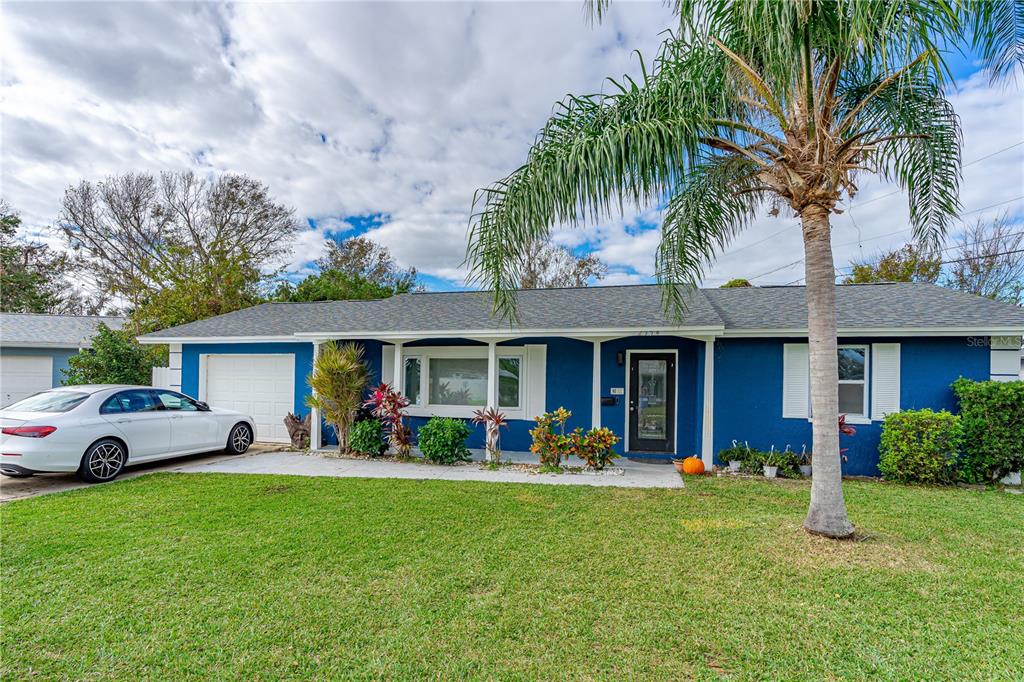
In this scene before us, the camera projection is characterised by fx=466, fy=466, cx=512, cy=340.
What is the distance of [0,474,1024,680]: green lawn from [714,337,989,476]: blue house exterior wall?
7.14 feet

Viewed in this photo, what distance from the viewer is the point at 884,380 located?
26.7 feet

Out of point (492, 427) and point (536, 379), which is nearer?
point (492, 427)

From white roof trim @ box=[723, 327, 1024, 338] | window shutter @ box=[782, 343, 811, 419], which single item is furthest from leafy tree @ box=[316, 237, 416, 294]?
window shutter @ box=[782, 343, 811, 419]

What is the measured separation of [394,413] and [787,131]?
7.51m

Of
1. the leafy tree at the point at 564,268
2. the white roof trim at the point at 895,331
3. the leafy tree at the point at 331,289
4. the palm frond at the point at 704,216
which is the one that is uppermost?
the leafy tree at the point at 564,268

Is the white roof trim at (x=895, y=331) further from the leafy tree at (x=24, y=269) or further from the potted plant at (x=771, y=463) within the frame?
the leafy tree at (x=24, y=269)

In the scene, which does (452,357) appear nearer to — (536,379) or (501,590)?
(536,379)

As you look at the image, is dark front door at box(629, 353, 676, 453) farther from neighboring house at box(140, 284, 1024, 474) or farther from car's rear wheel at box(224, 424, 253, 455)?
car's rear wheel at box(224, 424, 253, 455)

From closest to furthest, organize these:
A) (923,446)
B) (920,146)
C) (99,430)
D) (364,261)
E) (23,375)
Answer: (920,146) → (99,430) → (923,446) → (23,375) → (364,261)

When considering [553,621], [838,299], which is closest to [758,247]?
[838,299]

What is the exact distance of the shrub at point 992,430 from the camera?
698 cm

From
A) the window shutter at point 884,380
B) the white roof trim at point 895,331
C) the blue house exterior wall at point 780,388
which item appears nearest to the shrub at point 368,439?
the blue house exterior wall at point 780,388

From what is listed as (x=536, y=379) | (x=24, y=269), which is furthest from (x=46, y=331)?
(x=536, y=379)

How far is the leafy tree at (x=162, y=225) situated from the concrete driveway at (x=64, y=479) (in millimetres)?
→ 12570
